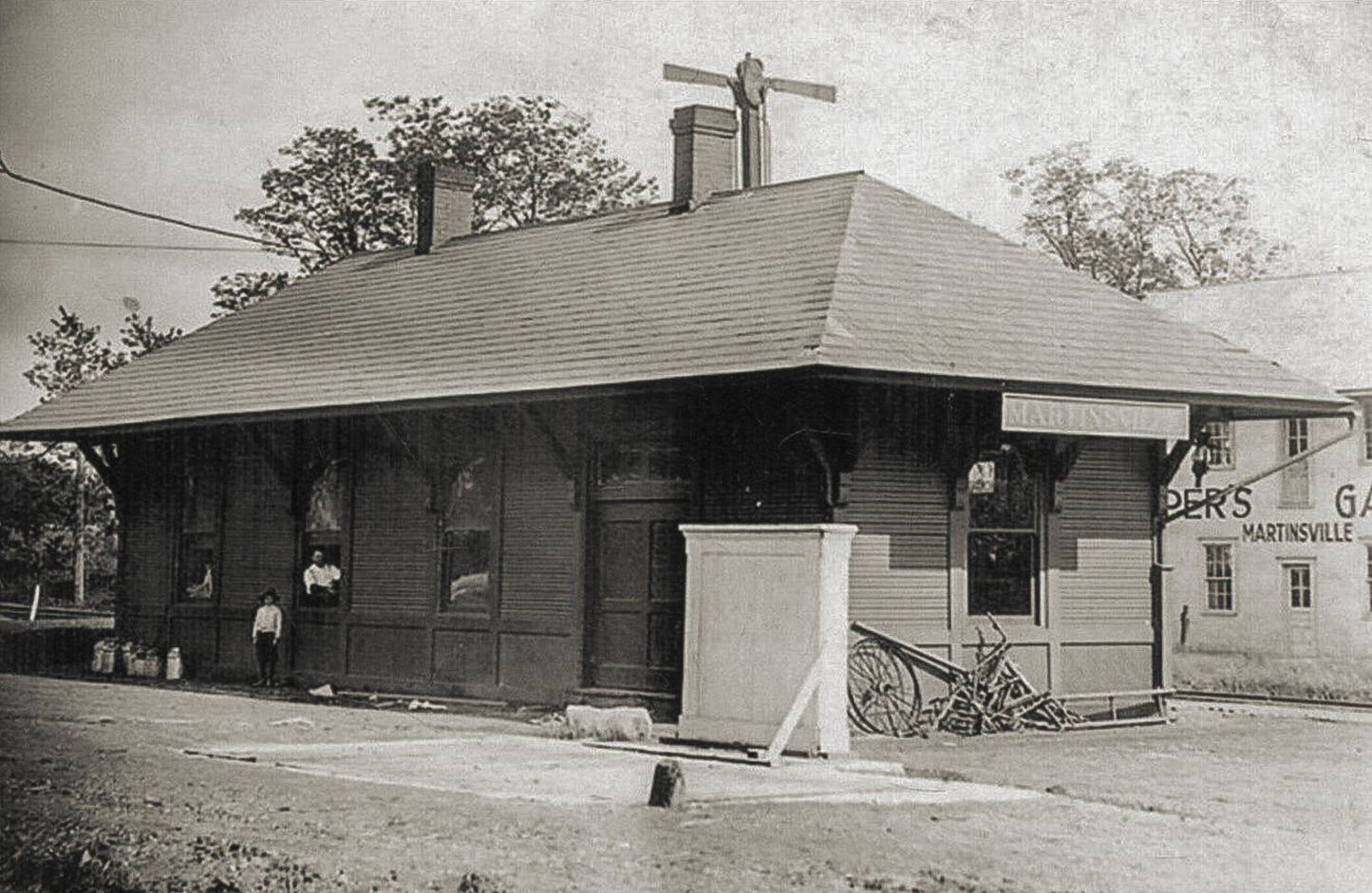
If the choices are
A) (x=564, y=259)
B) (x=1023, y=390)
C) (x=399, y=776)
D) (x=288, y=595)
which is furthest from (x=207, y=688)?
(x=1023, y=390)

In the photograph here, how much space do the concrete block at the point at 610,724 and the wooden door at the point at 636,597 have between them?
195 centimetres

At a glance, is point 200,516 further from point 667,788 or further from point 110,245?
point 667,788

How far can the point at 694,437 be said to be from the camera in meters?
15.1

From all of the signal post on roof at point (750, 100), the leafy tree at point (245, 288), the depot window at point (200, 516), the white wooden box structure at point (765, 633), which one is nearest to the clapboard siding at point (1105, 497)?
the white wooden box structure at point (765, 633)

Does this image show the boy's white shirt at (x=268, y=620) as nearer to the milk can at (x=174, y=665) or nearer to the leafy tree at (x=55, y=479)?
the milk can at (x=174, y=665)

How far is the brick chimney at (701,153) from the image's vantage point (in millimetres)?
18797

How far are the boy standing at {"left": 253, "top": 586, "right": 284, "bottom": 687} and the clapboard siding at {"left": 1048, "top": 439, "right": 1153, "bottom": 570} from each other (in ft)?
28.4

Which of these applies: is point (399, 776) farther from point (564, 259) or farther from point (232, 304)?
point (232, 304)

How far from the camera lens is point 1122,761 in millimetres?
12484

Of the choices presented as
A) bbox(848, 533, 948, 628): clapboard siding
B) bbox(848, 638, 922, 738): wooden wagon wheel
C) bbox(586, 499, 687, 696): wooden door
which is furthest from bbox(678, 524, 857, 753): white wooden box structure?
bbox(586, 499, 687, 696): wooden door

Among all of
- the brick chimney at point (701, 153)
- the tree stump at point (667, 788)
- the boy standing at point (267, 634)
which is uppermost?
the brick chimney at point (701, 153)

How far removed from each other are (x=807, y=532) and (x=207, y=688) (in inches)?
363

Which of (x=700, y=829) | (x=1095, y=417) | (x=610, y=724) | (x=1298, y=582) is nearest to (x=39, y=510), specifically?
(x=610, y=724)

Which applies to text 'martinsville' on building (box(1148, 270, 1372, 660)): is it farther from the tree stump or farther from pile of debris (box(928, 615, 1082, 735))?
the tree stump
